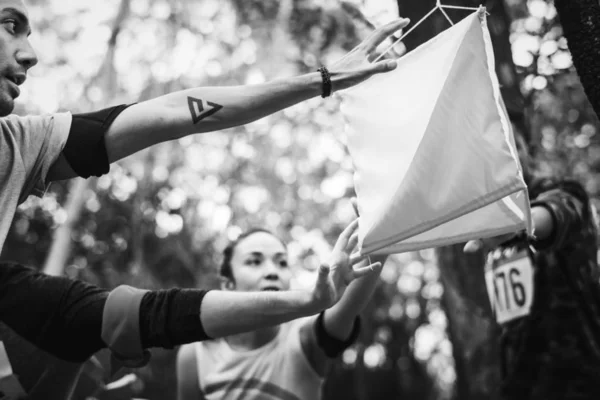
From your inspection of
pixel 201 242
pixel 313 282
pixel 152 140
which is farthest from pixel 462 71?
pixel 201 242

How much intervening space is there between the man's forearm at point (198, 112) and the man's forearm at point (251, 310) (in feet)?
1.58

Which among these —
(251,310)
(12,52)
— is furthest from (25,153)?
(251,310)

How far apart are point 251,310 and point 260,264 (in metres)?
1.43

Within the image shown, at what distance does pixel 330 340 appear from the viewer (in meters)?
2.63

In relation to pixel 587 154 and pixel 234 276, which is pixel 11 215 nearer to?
pixel 234 276

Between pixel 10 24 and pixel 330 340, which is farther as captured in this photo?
pixel 330 340

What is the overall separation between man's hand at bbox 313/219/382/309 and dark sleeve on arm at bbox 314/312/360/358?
0.64 metres

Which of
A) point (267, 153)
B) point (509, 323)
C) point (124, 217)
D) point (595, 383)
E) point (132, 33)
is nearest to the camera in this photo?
point (595, 383)

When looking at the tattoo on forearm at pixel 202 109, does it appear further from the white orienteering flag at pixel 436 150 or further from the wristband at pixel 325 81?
the white orienteering flag at pixel 436 150

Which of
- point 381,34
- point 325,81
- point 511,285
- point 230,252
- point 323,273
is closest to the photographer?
point 323,273

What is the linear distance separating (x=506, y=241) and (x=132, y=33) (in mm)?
5824

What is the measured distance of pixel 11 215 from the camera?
1808 millimetres

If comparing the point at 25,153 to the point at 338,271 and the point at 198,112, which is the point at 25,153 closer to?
the point at 198,112

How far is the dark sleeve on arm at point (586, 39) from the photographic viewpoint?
1839 millimetres
